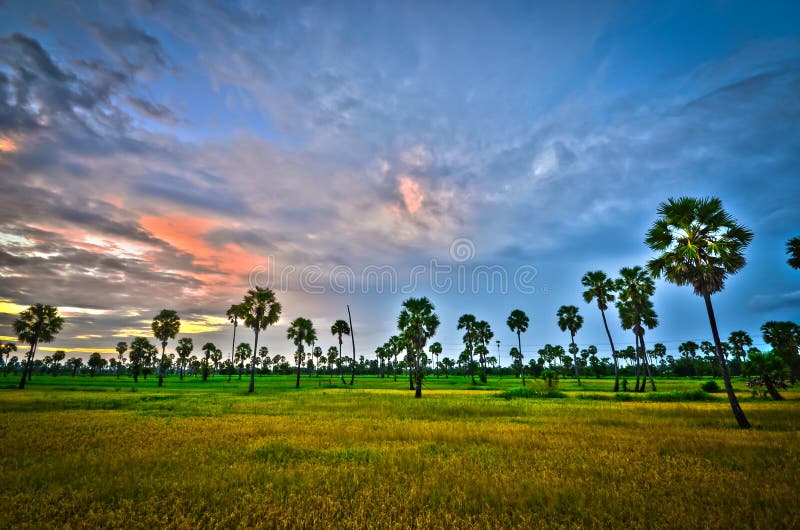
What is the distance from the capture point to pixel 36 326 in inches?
2258

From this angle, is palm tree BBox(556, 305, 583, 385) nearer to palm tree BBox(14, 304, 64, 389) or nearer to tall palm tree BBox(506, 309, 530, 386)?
tall palm tree BBox(506, 309, 530, 386)

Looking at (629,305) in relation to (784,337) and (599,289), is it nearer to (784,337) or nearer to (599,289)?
(599,289)

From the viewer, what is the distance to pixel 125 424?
17500 millimetres

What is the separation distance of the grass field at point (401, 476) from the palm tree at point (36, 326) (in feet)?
195

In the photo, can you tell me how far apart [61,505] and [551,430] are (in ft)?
56.7

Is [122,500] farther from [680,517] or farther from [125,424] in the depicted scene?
[125,424]

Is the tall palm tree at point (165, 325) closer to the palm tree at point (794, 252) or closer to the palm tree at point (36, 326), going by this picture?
the palm tree at point (36, 326)

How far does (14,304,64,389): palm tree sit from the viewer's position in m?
56.3

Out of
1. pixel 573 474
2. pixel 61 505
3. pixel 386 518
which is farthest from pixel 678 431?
pixel 61 505

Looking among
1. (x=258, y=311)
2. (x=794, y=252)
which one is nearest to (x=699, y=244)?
(x=794, y=252)

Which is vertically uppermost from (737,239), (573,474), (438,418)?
(737,239)

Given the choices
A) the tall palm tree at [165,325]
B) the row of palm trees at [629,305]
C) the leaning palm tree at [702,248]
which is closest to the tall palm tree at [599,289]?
the row of palm trees at [629,305]

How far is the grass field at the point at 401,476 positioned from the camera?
6469 millimetres

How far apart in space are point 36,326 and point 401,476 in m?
80.5
